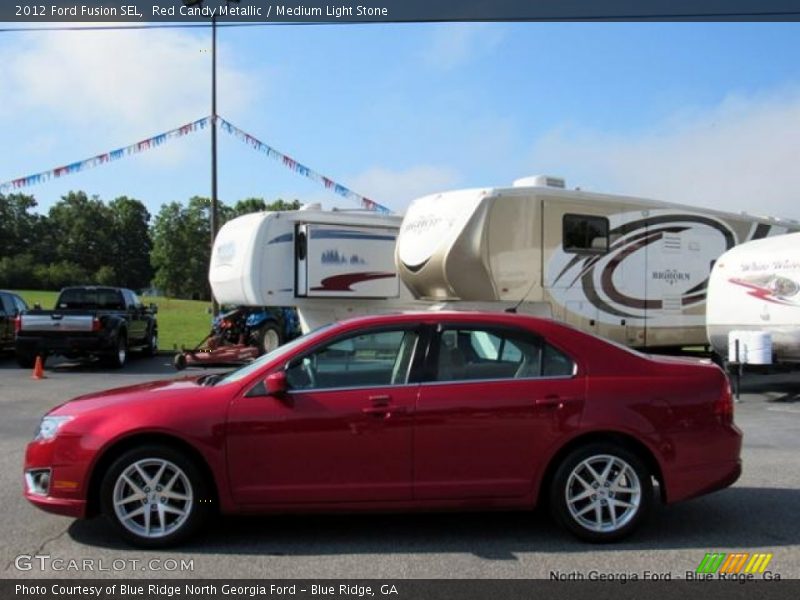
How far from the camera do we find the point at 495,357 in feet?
16.6

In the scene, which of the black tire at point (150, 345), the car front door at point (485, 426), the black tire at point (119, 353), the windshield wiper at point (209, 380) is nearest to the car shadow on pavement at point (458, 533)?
the car front door at point (485, 426)

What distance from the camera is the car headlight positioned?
4.75 meters

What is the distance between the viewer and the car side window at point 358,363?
490 centimetres

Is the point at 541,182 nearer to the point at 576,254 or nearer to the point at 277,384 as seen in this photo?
the point at 576,254

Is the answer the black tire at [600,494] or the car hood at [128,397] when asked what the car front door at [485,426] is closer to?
the black tire at [600,494]

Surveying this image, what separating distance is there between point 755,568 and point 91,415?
13.4 ft

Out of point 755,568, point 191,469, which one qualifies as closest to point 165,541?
point 191,469

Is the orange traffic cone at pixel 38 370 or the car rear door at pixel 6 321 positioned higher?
the car rear door at pixel 6 321

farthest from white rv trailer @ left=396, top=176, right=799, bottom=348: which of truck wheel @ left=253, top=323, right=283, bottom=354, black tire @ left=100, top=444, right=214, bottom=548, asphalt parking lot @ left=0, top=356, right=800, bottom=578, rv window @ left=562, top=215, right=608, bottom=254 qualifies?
black tire @ left=100, top=444, right=214, bottom=548

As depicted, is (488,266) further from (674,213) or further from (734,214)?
(734,214)

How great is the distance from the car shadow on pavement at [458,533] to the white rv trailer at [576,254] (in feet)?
23.0

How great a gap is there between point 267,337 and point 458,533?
1275 cm

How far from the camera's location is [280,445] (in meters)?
4.67

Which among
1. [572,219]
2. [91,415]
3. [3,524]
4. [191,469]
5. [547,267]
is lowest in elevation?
[3,524]
